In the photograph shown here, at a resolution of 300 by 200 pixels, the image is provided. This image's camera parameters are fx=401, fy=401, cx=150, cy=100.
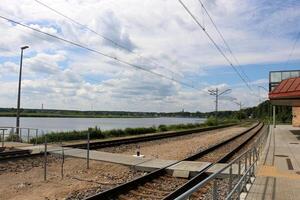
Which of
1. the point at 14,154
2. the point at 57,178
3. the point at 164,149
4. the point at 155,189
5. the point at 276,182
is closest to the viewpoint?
the point at 276,182

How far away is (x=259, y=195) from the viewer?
9547mm

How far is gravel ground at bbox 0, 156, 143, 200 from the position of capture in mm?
11867

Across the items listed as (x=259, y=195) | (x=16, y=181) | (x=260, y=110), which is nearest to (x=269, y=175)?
(x=259, y=195)

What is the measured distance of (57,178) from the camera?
1456 cm

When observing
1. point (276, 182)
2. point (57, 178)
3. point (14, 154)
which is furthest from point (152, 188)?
point (14, 154)

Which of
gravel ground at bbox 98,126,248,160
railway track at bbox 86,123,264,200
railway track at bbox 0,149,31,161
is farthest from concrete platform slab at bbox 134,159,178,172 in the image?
railway track at bbox 0,149,31,161

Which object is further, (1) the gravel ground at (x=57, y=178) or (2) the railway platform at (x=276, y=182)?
(1) the gravel ground at (x=57, y=178)

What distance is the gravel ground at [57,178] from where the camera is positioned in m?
11.9

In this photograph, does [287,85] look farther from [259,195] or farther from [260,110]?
[260,110]

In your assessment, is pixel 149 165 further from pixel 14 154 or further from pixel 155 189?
pixel 14 154

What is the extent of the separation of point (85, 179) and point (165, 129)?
43296 millimetres

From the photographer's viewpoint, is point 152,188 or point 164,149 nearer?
point 152,188

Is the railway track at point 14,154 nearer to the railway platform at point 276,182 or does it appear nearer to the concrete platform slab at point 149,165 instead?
the concrete platform slab at point 149,165

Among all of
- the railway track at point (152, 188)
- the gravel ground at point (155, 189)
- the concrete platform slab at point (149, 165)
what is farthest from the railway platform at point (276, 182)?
the concrete platform slab at point (149, 165)
